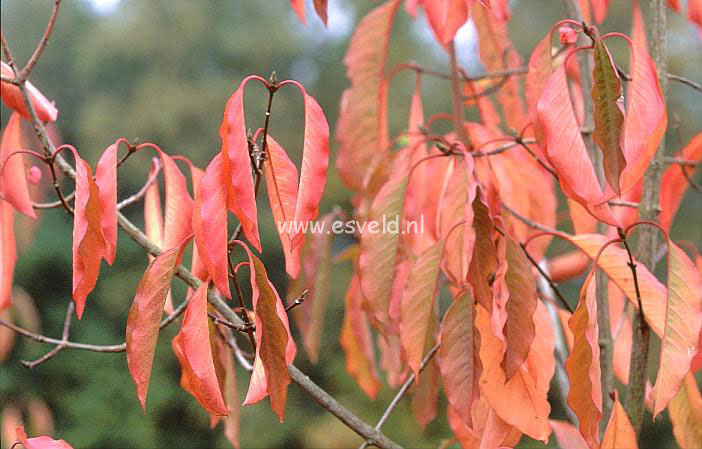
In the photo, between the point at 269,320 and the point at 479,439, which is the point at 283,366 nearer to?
the point at 269,320

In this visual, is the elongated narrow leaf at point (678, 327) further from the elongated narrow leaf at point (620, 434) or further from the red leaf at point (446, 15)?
the red leaf at point (446, 15)

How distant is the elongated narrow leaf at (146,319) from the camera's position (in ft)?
1.97

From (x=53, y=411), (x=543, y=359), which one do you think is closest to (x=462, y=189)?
(x=543, y=359)

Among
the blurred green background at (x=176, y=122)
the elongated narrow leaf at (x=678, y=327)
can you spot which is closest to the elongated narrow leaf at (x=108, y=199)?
the elongated narrow leaf at (x=678, y=327)

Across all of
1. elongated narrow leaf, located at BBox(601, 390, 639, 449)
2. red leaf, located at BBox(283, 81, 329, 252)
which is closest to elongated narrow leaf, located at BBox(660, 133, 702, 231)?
elongated narrow leaf, located at BBox(601, 390, 639, 449)

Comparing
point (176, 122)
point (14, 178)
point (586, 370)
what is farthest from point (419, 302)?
point (176, 122)

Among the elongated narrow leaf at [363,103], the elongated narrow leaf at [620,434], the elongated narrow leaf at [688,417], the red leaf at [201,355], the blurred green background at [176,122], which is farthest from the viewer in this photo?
the blurred green background at [176,122]

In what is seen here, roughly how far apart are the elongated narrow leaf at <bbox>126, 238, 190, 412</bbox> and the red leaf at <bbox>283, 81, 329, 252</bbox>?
11cm

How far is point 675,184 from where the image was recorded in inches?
37.8

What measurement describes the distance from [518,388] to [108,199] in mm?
383

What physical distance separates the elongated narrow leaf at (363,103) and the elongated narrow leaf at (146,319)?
0.50 metres

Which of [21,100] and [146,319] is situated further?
[21,100]

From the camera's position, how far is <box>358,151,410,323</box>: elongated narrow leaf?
0.81 m

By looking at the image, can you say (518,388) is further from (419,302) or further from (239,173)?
(239,173)
